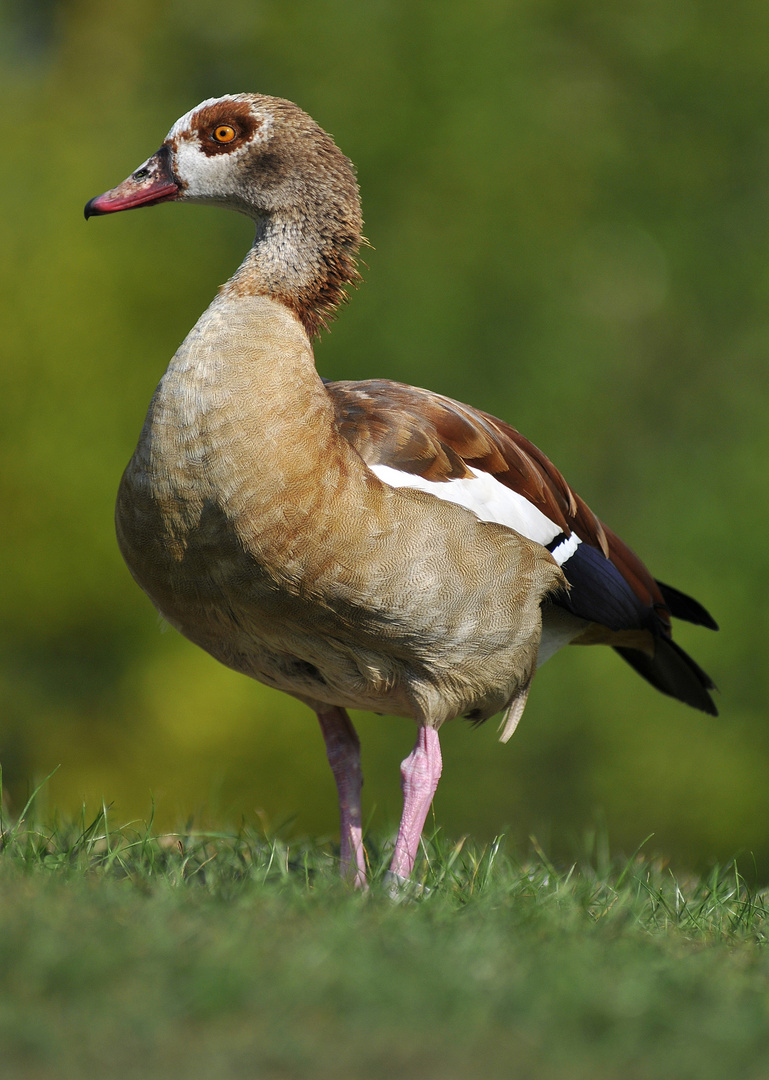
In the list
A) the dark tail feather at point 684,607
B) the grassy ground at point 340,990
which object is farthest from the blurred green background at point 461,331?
the grassy ground at point 340,990

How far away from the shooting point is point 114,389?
477 inches

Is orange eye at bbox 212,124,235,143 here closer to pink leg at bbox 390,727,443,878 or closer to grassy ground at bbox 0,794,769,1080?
pink leg at bbox 390,727,443,878

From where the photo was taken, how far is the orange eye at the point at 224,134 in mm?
3748

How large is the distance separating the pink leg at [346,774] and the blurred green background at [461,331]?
7.16 meters

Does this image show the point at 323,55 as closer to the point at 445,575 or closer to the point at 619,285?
the point at 619,285

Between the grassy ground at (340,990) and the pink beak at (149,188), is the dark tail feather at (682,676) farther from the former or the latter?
the pink beak at (149,188)

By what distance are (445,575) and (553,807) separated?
9851mm

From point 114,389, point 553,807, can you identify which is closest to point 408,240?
point 114,389

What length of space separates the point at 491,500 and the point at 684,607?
1528 mm

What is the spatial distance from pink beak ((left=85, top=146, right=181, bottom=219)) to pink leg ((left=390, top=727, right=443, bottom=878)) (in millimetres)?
1915

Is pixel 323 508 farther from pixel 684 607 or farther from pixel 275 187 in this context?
pixel 684 607

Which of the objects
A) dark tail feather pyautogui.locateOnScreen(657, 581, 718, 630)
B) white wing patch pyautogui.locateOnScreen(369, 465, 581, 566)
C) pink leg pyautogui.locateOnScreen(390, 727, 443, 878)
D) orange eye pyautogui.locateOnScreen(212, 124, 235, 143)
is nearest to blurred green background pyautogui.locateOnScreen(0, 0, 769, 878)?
dark tail feather pyautogui.locateOnScreen(657, 581, 718, 630)

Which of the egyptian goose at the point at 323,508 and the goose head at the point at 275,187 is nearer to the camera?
the egyptian goose at the point at 323,508

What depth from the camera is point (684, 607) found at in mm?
4801
